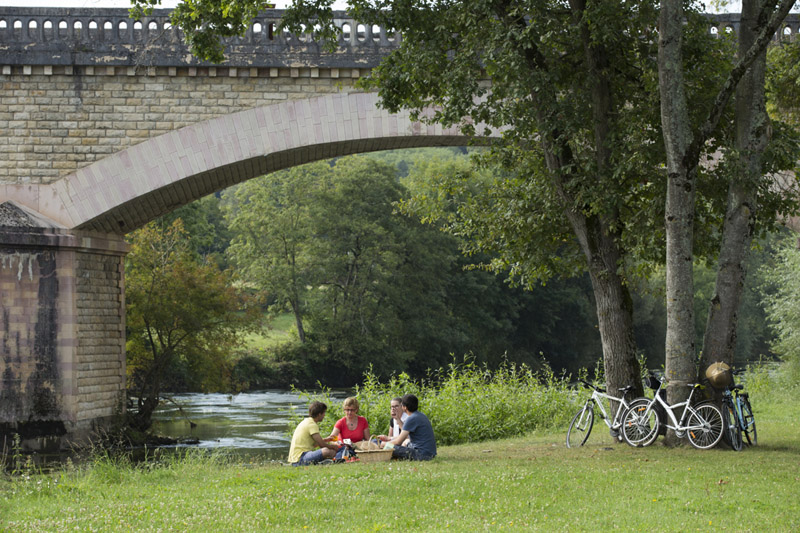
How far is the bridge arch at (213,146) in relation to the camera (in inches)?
567

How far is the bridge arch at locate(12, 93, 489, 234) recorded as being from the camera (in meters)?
14.4

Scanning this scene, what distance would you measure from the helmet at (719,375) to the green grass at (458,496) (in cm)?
65

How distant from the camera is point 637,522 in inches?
202

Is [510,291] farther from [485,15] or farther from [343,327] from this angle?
[485,15]

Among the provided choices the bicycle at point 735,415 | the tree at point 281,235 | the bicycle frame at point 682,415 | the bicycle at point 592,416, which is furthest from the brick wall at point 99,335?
the tree at point 281,235

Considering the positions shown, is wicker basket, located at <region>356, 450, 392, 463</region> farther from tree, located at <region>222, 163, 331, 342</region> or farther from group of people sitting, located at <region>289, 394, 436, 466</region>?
tree, located at <region>222, 163, 331, 342</region>

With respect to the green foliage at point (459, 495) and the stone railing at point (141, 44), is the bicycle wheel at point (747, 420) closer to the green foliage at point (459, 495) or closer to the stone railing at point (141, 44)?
the green foliage at point (459, 495)

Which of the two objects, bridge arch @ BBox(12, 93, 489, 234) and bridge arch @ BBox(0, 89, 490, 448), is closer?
bridge arch @ BBox(0, 89, 490, 448)

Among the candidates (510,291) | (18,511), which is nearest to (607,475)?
(18,511)

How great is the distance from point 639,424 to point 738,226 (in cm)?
234

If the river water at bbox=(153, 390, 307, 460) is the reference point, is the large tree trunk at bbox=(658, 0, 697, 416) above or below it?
above

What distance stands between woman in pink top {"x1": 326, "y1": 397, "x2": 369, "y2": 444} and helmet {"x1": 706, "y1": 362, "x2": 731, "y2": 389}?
3.54 m

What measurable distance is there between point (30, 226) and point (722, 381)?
1074 cm

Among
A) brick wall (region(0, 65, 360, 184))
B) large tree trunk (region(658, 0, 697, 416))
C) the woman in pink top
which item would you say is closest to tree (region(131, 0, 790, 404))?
large tree trunk (region(658, 0, 697, 416))
